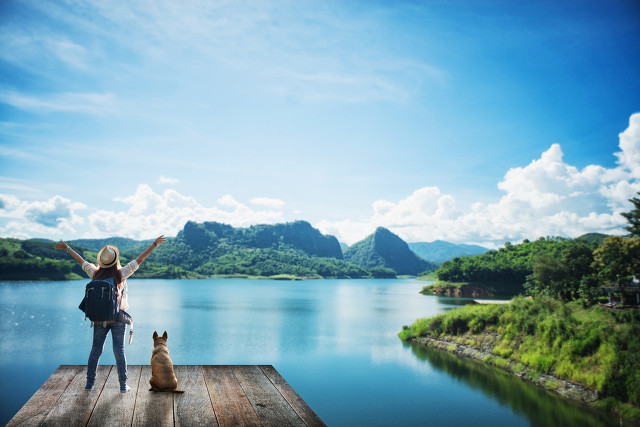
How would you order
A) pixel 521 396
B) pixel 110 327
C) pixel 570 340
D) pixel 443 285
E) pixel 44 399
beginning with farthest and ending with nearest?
pixel 443 285, pixel 570 340, pixel 521 396, pixel 110 327, pixel 44 399

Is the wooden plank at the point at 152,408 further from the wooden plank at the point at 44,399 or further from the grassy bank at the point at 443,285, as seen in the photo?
the grassy bank at the point at 443,285

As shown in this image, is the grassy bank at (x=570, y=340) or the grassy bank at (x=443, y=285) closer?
the grassy bank at (x=570, y=340)

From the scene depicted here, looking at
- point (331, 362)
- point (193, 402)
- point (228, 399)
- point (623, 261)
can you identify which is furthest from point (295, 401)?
point (623, 261)

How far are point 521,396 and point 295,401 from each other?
1528 cm

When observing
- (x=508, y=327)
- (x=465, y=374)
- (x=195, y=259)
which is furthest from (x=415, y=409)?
(x=195, y=259)

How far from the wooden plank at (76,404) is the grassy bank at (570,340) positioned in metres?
15.9

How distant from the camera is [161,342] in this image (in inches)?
247

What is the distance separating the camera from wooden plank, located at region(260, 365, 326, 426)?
16.1ft

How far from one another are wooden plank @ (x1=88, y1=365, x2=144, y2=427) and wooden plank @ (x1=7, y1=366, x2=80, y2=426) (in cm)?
53

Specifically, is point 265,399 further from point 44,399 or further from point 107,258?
point 107,258

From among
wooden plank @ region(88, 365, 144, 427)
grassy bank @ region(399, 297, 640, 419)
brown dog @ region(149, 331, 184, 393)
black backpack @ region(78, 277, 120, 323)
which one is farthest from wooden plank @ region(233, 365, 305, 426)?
grassy bank @ region(399, 297, 640, 419)

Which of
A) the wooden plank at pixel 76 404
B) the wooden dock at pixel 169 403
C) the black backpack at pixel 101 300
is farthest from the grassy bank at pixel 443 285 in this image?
the black backpack at pixel 101 300

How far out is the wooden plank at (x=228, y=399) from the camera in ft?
15.8

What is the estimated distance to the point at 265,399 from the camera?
561 cm
